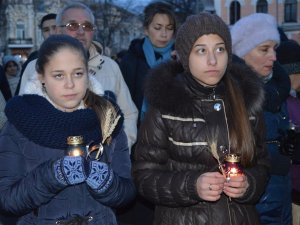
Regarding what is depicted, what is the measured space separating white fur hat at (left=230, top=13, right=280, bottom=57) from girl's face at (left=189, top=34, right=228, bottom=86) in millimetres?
882

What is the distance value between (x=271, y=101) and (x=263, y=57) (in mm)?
419

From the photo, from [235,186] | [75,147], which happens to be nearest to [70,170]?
[75,147]

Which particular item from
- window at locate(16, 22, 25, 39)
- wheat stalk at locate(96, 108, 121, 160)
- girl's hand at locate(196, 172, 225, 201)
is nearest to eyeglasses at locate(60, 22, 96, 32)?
wheat stalk at locate(96, 108, 121, 160)

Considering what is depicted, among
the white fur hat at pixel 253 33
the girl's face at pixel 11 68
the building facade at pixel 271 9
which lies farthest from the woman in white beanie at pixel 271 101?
the building facade at pixel 271 9

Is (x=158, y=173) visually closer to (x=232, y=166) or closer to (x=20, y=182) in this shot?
(x=232, y=166)

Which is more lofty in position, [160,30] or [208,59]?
[160,30]

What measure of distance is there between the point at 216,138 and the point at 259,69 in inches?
41.6

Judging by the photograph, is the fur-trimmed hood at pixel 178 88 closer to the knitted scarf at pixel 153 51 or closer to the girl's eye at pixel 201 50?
the girl's eye at pixel 201 50

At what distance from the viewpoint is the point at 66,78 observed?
8.94 feet

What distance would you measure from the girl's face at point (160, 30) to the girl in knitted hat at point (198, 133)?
90.1 inches

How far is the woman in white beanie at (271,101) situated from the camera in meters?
3.38

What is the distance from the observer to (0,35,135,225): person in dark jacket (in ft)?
8.48

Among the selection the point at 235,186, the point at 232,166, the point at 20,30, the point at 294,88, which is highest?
the point at 20,30

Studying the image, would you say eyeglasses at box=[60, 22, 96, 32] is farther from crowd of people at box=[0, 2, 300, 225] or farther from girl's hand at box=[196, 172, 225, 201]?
girl's hand at box=[196, 172, 225, 201]
